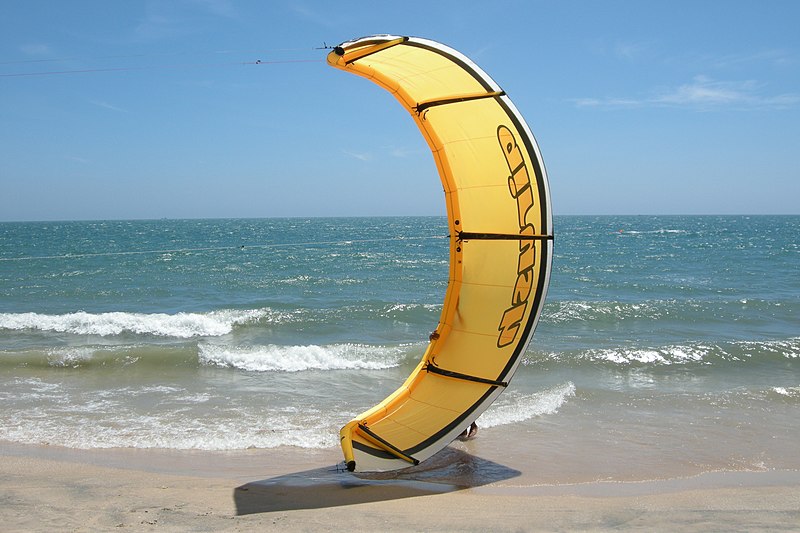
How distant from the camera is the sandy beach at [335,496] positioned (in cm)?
491

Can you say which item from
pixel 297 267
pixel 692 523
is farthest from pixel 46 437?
pixel 297 267

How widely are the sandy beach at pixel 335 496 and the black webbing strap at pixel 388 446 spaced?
29 centimetres

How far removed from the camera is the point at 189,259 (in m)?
29.8

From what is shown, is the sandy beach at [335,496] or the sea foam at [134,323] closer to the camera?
the sandy beach at [335,496]

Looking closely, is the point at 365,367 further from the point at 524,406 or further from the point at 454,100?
the point at 454,100

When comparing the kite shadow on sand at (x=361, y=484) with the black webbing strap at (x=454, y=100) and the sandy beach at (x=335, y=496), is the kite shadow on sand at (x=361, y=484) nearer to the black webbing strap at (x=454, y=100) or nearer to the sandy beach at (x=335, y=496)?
the sandy beach at (x=335, y=496)

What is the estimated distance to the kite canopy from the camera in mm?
5223

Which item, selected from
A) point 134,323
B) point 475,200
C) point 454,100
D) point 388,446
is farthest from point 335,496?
point 134,323

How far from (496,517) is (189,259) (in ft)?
87.7

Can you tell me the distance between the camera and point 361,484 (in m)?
5.78

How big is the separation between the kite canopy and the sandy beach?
536 mm

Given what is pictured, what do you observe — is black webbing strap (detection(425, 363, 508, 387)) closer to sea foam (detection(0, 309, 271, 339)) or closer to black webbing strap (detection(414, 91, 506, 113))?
black webbing strap (detection(414, 91, 506, 113))

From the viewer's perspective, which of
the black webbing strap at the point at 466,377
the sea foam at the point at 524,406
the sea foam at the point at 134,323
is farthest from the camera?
the sea foam at the point at 134,323

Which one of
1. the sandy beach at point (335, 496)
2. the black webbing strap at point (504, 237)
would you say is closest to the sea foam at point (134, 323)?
the sandy beach at point (335, 496)
